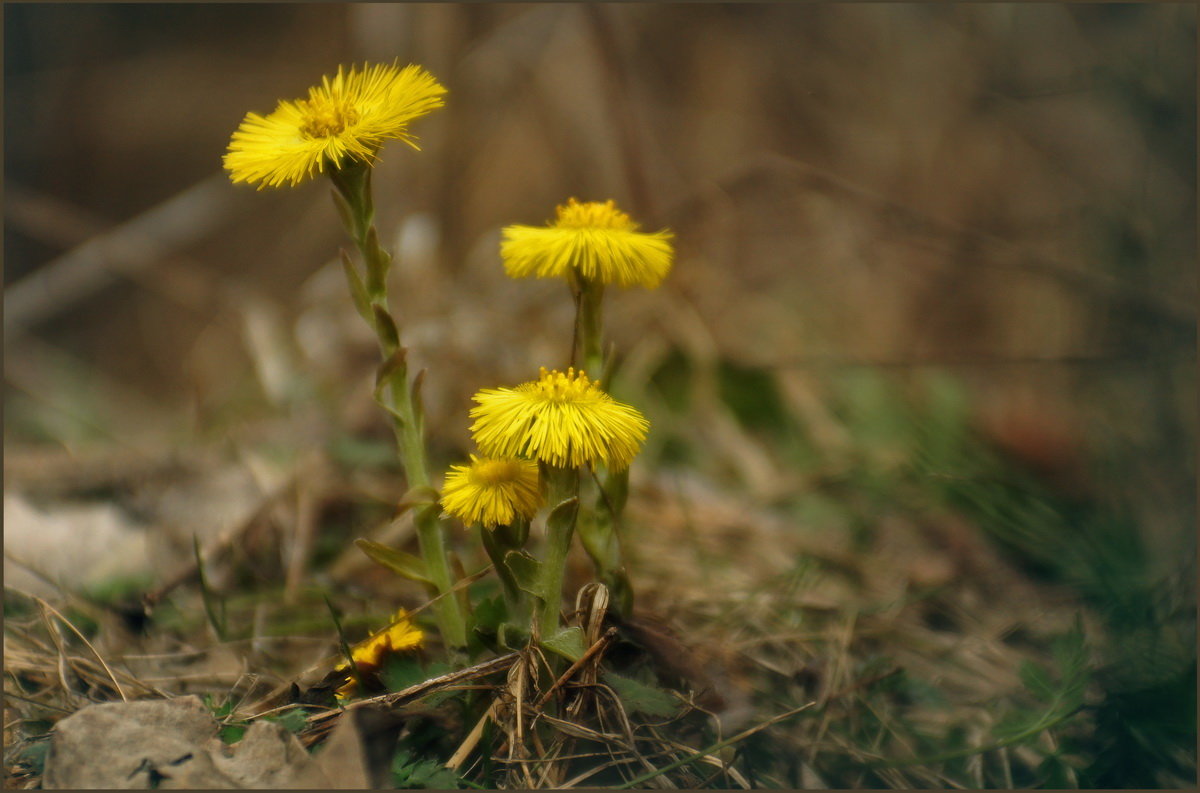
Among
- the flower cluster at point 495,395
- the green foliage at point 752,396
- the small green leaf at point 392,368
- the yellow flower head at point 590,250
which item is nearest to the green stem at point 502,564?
the flower cluster at point 495,395

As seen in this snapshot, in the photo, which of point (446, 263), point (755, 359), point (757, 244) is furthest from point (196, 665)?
point (757, 244)

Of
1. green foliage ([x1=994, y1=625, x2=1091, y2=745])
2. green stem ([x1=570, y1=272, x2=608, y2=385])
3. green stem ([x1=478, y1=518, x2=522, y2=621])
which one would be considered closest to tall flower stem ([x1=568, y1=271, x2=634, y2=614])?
green stem ([x1=570, y1=272, x2=608, y2=385])

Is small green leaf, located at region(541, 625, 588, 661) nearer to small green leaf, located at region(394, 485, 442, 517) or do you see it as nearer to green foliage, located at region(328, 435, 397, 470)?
small green leaf, located at region(394, 485, 442, 517)

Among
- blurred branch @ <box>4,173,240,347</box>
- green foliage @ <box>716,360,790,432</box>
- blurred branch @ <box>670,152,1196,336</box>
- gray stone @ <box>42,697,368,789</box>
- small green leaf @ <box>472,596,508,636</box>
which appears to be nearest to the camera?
gray stone @ <box>42,697,368,789</box>

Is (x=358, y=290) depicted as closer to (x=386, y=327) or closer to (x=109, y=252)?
(x=386, y=327)

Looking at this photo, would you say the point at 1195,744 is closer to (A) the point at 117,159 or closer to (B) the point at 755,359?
(B) the point at 755,359

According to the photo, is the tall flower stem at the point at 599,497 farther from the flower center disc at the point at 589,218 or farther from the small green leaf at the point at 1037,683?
the small green leaf at the point at 1037,683
